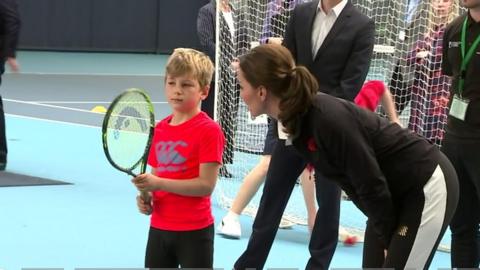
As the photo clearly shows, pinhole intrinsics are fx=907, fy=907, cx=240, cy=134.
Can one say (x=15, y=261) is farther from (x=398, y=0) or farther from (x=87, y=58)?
(x=87, y=58)

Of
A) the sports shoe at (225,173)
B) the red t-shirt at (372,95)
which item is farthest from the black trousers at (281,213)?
the sports shoe at (225,173)

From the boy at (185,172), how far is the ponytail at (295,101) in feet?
1.93

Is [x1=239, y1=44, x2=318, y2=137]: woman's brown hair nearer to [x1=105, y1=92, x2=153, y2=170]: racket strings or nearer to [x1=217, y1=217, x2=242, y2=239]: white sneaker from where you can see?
[x1=105, y1=92, x2=153, y2=170]: racket strings

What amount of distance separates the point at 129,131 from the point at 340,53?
1671mm

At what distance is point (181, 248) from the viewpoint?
374 centimetres

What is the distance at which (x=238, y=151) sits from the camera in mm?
8266

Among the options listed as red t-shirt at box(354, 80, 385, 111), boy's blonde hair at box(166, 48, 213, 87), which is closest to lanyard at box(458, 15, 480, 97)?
red t-shirt at box(354, 80, 385, 111)

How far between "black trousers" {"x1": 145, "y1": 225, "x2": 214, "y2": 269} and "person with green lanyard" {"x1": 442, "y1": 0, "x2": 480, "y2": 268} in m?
1.41

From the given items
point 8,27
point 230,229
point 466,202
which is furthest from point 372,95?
point 8,27

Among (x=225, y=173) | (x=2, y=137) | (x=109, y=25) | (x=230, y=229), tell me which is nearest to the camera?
(x=230, y=229)

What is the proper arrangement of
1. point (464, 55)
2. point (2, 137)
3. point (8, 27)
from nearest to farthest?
point (464, 55) < point (8, 27) < point (2, 137)

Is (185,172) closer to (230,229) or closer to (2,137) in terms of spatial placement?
(230,229)

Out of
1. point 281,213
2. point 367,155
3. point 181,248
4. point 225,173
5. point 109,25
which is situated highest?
point 367,155

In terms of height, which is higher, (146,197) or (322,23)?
(322,23)
